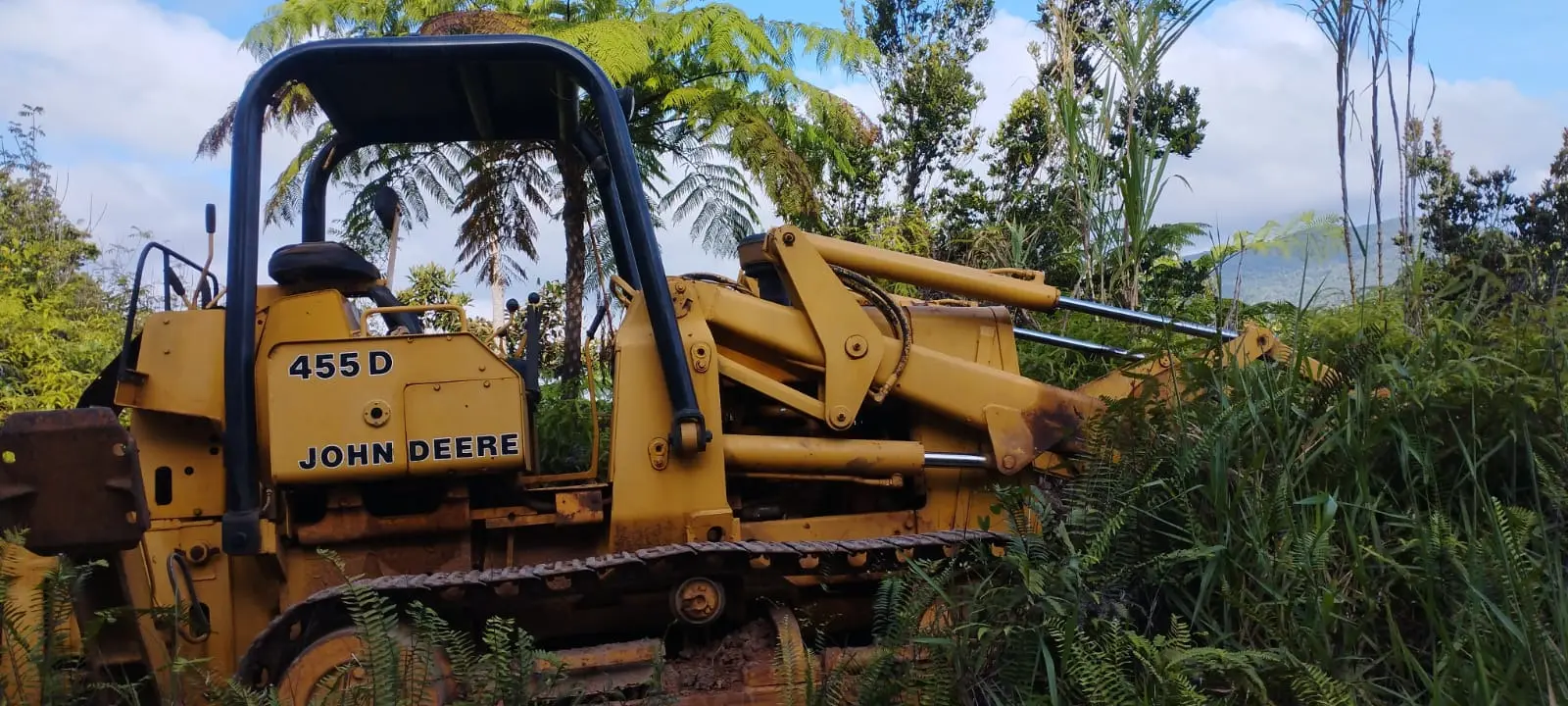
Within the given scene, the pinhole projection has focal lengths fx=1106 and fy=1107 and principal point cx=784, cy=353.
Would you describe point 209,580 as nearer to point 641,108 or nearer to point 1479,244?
point 1479,244

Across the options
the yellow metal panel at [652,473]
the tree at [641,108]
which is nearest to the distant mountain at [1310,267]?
the yellow metal panel at [652,473]

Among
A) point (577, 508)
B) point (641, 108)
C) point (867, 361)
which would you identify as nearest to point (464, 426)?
point (577, 508)

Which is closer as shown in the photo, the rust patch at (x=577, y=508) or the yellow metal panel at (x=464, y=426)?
the yellow metal panel at (x=464, y=426)

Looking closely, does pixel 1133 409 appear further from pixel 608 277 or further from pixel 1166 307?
pixel 1166 307

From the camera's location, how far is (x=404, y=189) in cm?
1414

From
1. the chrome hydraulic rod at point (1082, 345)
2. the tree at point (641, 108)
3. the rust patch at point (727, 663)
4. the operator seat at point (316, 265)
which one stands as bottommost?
the rust patch at point (727, 663)

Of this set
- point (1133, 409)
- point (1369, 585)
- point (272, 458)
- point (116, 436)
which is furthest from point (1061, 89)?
point (116, 436)

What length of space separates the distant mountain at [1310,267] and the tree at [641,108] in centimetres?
825

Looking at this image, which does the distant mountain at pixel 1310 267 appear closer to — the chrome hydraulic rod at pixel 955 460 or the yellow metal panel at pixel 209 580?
the chrome hydraulic rod at pixel 955 460

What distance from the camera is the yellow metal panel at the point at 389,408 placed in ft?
11.5

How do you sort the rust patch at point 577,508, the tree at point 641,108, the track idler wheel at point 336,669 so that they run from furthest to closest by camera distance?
1. the tree at point 641,108
2. the rust patch at point 577,508
3. the track idler wheel at point 336,669

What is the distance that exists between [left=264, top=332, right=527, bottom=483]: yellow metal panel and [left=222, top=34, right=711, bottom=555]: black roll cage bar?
0.35 ft

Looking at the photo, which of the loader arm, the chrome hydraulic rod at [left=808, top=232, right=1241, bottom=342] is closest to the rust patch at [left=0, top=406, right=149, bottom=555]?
the loader arm

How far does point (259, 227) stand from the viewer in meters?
3.53
